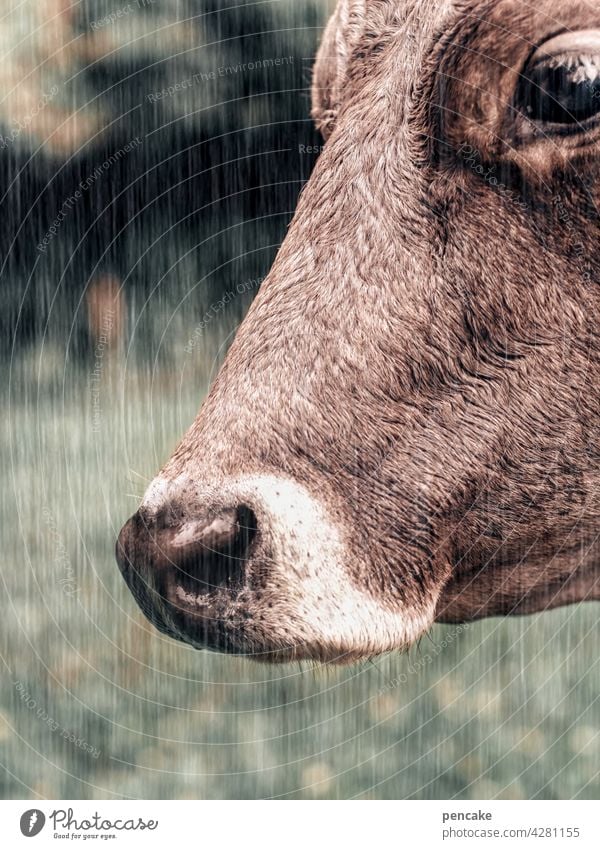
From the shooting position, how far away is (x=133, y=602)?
18.4 feet

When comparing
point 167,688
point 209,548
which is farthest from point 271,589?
point 167,688

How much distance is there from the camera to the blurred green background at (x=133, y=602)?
515 cm

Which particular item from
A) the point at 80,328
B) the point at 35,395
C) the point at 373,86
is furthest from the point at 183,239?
the point at 373,86

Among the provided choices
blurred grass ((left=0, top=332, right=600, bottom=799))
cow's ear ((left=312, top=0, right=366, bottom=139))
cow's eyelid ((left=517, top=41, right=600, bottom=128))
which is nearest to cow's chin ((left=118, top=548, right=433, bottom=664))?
cow's eyelid ((left=517, top=41, right=600, bottom=128))

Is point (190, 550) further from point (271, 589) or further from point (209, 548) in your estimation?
point (271, 589)

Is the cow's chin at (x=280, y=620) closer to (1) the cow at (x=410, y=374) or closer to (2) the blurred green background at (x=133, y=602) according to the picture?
(1) the cow at (x=410, y=374)

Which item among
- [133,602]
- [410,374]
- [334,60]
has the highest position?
[334,60]

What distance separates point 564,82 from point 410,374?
78cm

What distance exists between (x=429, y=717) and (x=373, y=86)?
410 centimetres

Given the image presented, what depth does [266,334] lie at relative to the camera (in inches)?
112

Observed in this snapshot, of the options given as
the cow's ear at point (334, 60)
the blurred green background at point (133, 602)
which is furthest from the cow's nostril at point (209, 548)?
the blurred green background at point (133, 602)

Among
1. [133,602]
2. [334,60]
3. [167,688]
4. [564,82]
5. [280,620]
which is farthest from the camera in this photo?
[167,688]

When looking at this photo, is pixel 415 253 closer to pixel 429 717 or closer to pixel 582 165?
pixel 582 165

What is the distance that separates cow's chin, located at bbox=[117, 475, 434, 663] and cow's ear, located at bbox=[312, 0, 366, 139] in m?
1.27
